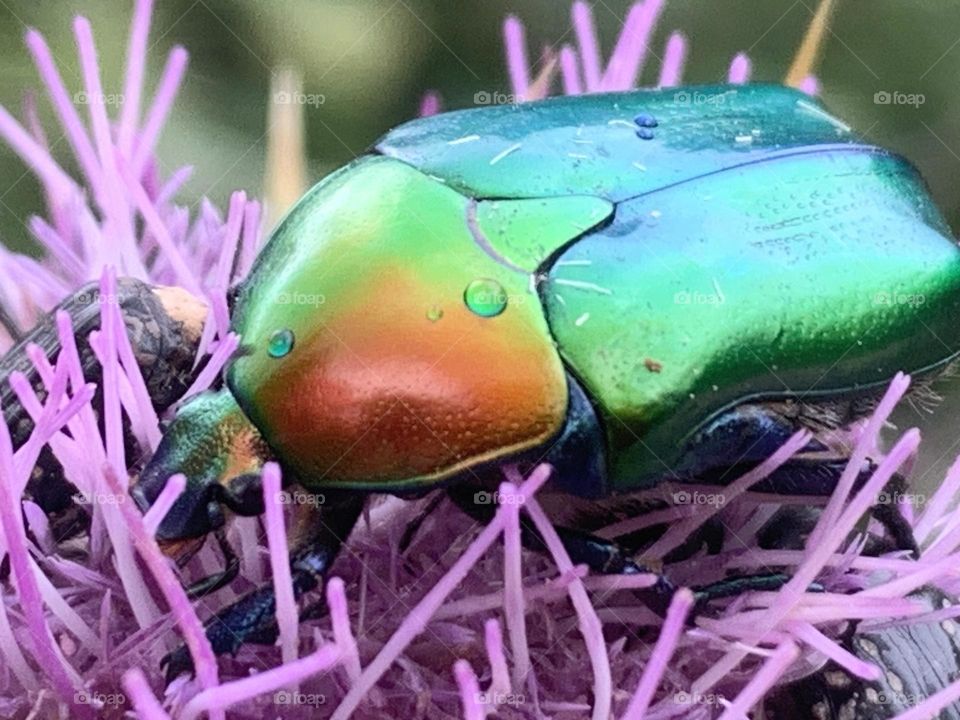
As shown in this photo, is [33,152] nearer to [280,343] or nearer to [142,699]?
[280,343]

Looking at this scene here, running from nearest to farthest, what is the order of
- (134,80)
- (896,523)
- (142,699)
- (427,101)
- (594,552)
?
(142,699) < (594,552) < (896,523) < (134,80) < (427,101)

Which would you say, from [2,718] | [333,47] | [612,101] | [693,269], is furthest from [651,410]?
[333,47]

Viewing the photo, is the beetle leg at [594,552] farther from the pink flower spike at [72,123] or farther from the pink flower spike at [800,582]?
the pink flower spike at [72,123]

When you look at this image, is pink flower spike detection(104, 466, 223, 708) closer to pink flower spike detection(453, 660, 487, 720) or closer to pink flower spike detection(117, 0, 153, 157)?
pink flower spike detection(453, 660, 487, 720)

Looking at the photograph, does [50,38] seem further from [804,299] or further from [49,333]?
[804,299]

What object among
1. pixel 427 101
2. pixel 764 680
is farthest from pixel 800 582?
pixel 427 101

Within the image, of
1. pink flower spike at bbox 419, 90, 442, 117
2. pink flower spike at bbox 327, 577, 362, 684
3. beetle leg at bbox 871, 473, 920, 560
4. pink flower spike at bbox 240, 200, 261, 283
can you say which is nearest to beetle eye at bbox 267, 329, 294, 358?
pink flower spike at bbox 327, 577, 362, 684

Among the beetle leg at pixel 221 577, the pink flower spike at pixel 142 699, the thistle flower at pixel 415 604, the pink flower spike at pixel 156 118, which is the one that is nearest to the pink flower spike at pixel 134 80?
the pink flower spike at pixel 156 118
